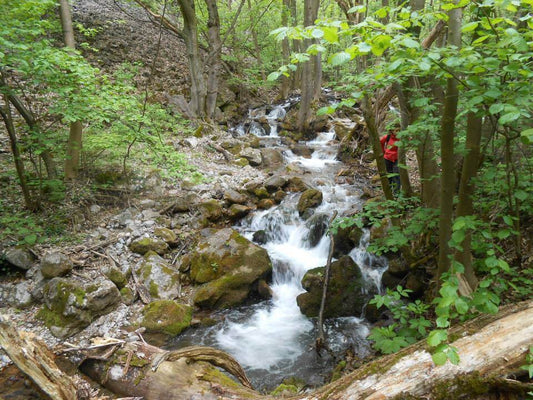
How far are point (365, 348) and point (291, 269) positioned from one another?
2.44 m

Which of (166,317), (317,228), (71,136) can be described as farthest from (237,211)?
(71,136)

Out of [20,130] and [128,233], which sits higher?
[20,130]

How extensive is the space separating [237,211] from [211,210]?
0.69 meters

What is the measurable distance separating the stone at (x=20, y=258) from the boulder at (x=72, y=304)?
2.33ft

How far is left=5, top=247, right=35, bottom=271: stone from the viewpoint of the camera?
5363 millimetres

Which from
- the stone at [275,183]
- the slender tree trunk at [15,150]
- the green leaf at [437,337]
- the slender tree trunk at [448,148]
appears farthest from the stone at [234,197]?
the green leaf at [437,337]

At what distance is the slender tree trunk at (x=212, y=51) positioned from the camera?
509 inches

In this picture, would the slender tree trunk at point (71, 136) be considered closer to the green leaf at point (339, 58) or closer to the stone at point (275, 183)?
the stone at point (275, 183)

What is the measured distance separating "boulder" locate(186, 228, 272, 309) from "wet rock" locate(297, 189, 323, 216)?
2.14 metres

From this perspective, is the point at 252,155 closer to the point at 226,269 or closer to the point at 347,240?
the point at 347,240

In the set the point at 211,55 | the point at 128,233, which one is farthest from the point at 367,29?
the point at 211,55

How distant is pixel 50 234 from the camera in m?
6.10

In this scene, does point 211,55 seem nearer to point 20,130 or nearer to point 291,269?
point 20,130

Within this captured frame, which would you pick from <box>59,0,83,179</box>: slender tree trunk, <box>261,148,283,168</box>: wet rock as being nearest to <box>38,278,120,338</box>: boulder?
<box>59,0,83,179</box>: slender tree trunk
